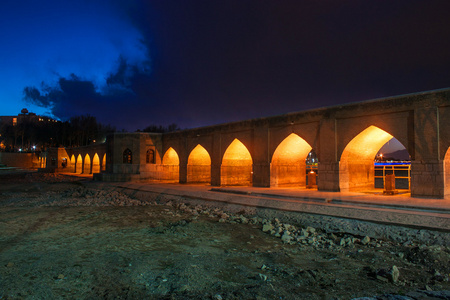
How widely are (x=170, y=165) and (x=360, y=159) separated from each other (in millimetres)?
15094

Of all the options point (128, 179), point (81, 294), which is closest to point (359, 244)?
point (81, 294)

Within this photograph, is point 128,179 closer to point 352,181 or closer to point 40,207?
point 40,207

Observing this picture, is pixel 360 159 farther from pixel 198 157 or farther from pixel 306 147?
pixel 198 157

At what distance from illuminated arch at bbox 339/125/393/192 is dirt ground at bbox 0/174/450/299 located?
18.9 feet

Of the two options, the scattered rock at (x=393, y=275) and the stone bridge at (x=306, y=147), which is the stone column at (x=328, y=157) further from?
the scattered rock at (x=393, y=275)

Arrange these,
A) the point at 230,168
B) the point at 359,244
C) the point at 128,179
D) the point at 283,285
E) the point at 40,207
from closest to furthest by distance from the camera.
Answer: the point at 283,285
the point at 359,244
the point at 40,207
the point at 230,168
the point at 128,179

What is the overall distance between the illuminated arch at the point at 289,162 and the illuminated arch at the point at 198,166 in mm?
6541

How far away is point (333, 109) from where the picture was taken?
1361 centimetres

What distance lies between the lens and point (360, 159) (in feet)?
48.6

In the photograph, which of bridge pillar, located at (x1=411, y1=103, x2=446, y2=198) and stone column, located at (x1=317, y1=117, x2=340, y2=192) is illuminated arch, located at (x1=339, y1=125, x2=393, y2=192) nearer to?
stone column, located at (x1=317, y1=117, x2=340, y2=192)

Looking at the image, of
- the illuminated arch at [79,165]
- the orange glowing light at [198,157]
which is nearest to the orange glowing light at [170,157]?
the orange glowing light at [198,157]

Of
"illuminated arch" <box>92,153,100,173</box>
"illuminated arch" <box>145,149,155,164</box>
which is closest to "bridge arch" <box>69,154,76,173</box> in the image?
"illuminated arch" <box>92,153,100,173</box>

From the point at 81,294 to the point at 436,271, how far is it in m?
6.57

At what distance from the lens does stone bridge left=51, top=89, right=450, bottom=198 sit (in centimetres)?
1088
